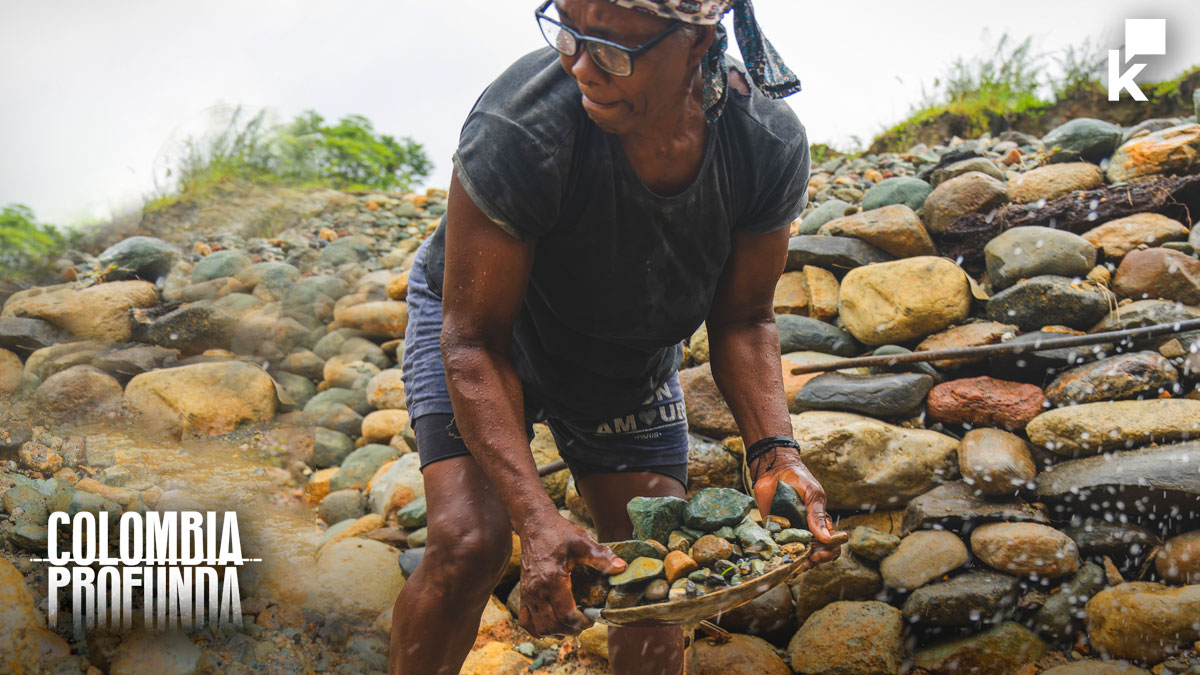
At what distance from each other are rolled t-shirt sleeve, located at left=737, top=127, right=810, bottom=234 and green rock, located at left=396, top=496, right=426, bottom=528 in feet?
8.35

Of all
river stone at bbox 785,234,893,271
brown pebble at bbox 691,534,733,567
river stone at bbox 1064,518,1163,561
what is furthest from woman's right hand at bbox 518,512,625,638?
river stone at bbox 785,234,893,271

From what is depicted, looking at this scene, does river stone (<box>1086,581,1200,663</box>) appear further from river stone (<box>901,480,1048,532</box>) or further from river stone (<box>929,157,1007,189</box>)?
river stone (<box>929,157,1007,189</box>)

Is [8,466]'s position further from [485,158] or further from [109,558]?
[485,158]

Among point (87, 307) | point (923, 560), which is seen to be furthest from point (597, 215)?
point (87, 307)

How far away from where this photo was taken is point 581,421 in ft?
7.23

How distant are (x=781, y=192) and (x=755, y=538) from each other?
754mm

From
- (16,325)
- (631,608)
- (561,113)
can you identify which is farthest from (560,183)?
(16,325)

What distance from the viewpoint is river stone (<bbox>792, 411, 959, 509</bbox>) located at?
11.2 ft

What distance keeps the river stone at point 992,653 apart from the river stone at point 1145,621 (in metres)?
0.21

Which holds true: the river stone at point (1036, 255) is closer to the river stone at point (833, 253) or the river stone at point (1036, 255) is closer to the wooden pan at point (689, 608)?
the river stone at point (833, 253)

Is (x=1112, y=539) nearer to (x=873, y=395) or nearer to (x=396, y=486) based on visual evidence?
(x=873, y=395)

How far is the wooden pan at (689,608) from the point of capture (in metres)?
1.55

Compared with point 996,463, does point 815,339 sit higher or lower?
higher

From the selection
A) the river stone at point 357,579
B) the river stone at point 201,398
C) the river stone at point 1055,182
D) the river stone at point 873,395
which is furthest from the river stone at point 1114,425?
the river stone at point 201,398
